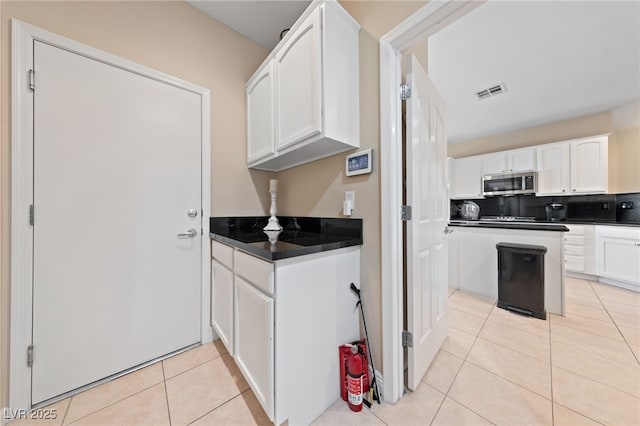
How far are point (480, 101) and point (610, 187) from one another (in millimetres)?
2545

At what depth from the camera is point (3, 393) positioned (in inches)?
44.9

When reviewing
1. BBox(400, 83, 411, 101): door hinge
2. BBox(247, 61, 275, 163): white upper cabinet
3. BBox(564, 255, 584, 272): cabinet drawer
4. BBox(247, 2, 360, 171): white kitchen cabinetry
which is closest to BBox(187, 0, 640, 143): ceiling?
BBox(247, 61, 275, 163): white upper cabinet

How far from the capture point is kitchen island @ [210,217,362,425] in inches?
38.9

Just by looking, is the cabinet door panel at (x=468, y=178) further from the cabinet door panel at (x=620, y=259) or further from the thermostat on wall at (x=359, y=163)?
the thermostat on wall at (x=359, y=163)

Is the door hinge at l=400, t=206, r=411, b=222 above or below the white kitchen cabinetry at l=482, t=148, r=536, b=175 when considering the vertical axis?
below

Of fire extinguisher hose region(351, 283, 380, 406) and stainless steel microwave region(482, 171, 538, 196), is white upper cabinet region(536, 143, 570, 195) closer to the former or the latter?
stainless steel microwave region(482, 171, 538, 196)

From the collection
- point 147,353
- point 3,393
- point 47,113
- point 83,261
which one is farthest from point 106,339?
point 47,113

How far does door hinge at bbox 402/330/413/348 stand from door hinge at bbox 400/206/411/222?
26.1 inches

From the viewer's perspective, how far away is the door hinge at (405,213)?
1263 millimetres

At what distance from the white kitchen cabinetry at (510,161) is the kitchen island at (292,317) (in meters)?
4.46

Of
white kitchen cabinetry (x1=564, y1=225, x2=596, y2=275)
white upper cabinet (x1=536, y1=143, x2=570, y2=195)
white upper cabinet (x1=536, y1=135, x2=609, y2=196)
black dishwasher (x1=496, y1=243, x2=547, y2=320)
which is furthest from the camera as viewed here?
white upper cabinet (x1=536, y1=143, x2=570, y2=195)

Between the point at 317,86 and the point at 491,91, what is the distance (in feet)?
9.70

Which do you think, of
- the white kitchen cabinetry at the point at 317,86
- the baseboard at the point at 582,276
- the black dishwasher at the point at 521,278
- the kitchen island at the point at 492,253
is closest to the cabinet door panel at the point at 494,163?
the baseboard at the point at 582,276

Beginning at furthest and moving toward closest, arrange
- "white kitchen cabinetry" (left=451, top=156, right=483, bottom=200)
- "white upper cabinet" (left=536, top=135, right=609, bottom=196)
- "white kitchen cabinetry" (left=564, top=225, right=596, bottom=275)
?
"white kitchen cabinetry" (left=451, top=156, right=483, bottom=200), "white upper cabinet" (left=536, top=135, right=609, bottom=196), "white kitchen cabinetry" (left=564, top=225, right=596, bottom=275)
